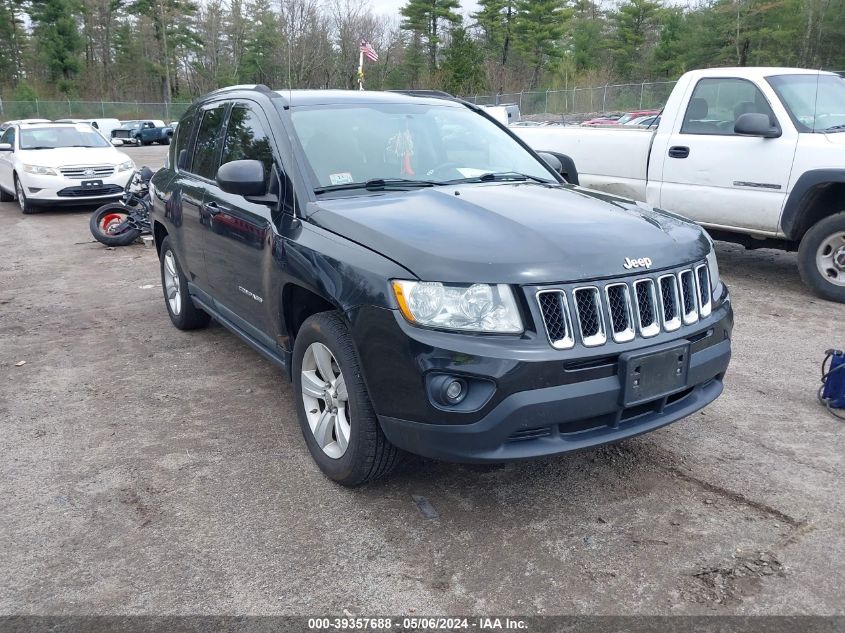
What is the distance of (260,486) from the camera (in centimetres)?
357

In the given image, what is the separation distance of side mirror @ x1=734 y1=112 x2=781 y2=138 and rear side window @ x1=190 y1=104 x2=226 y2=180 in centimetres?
458

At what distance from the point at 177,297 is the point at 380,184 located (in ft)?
9.71

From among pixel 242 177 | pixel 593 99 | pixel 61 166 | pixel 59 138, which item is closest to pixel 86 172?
pixel 61 166

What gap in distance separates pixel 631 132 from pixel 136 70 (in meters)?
66.6

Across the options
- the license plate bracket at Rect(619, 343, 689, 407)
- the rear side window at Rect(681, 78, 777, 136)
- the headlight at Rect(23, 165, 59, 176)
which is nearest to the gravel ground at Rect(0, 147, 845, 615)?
the license plate bracket at Rect(619, 343, 689, 407)

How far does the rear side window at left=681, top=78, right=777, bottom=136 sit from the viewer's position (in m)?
6.91

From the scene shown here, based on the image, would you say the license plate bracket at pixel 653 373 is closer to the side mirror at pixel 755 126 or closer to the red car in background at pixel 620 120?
the side mirror at pixel 755 126

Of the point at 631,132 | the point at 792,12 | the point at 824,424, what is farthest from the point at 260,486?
the point at 792,12

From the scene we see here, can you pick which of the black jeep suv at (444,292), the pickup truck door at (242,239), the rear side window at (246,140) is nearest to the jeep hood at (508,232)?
the black jeep suv at (444,292)

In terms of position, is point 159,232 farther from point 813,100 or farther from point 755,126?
point 813,100

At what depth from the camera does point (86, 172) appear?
13.3 m

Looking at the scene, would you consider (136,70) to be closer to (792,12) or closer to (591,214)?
(792,12)

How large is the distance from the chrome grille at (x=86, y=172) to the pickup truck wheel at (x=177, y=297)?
8281mm

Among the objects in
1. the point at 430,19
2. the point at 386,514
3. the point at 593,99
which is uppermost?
the point at 430,19
